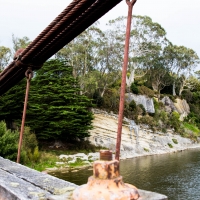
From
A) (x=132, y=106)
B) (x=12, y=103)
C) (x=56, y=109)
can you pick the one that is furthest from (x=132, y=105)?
(x=12, y=103)

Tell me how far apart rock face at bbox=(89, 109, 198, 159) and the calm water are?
6.32 metres

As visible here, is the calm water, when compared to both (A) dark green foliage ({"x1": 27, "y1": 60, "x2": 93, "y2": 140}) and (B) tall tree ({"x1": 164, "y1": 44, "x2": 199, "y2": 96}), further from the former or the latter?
(B) tall tree ({"x1": 164, "y1": 44, "x2": 199, "y2": 96})

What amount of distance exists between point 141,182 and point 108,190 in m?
15.7

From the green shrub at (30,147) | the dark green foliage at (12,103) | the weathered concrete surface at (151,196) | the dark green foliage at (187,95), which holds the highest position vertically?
the dark green foliage at (187,95)

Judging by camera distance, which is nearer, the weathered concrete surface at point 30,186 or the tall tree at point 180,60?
the weathered concrete surface at point 30,186

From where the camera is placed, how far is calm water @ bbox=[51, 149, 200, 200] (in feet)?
47.2

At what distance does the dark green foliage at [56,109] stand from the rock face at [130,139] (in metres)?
2.56

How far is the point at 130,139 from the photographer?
100ft

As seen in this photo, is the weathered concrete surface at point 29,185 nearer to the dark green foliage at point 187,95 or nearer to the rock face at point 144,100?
the rock face at point 144,100

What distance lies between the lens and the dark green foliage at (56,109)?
977 inches

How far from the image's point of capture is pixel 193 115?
4603cm

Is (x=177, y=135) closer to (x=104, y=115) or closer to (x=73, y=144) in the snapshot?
(x=104, y=115)

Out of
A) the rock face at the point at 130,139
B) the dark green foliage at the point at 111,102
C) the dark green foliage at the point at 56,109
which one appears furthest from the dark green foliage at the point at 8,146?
the dark green foliage at the point at 111,102

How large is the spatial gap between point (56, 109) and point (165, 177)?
35.7 feet
